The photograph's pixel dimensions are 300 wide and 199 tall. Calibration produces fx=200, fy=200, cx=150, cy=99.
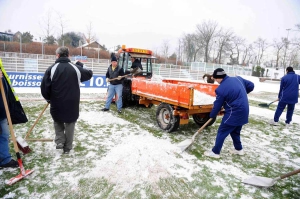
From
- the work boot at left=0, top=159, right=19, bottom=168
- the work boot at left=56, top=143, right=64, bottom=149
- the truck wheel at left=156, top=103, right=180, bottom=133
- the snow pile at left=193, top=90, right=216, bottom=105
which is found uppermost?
the snow pile at left=193, top=90, right=216, bottom=105

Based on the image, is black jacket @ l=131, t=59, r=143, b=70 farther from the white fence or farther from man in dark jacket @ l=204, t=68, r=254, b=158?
the white fence

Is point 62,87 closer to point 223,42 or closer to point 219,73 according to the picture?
A: point 219,73

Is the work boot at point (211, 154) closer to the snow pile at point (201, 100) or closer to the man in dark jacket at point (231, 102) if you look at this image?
the man in dark jacket at point (231, 102)

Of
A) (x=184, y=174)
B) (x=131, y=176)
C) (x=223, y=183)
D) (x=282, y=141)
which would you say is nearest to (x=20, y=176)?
(x=131, y=176)

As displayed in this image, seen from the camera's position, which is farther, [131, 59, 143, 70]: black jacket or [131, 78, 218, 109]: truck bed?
[131, 59, 143, 70]: black jacket

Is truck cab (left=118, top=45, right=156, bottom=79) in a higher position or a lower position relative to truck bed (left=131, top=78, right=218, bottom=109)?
higher

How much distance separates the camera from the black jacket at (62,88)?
3.17 metres

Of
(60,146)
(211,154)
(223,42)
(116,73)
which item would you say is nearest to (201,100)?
(211,154)

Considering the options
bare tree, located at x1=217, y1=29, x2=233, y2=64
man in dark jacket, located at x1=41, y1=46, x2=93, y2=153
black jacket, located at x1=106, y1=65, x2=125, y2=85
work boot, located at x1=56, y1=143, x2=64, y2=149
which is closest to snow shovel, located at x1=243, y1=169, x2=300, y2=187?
man in dark jacket, located at x1=41, y1=46, x2=93, y2=153

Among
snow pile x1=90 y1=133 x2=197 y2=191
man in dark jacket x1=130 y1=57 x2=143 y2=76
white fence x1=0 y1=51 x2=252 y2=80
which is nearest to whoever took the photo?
snow pile x1=90 y1=133 x2=197 y2=191

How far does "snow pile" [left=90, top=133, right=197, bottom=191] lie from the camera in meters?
3.00

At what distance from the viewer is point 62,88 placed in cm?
320

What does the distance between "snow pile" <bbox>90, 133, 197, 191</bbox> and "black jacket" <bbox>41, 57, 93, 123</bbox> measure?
1.00 metres

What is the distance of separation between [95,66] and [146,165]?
747 inches
